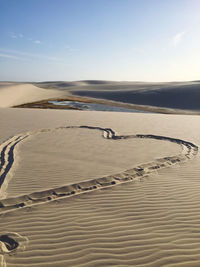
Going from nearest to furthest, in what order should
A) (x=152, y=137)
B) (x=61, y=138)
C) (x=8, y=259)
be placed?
(x=8, y=259) < (x=61, y=138) < (x=152, y=137)

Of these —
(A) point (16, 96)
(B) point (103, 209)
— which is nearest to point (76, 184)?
(B) point (103, 209)

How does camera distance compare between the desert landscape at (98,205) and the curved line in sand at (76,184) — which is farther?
the curved line in sand at (76,184)

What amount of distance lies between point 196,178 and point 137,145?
137 inches

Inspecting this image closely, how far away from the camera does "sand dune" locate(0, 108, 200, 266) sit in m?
3.30

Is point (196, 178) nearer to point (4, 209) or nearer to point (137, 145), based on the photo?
point (137, 145)

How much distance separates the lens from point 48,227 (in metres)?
3.87

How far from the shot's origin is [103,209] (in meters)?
4.43

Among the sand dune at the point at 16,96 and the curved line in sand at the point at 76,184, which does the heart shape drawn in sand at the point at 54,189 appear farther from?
Result: the sand dune at the point at 16,96

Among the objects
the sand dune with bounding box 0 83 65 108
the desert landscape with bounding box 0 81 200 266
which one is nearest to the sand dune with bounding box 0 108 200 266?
the desert landscape with bounding box 0 81 200 266

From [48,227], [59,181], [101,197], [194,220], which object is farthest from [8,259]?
[194,220]

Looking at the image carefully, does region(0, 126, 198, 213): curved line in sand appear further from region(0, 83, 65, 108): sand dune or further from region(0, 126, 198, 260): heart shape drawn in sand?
region(0, 83, 65, 108): sand dune

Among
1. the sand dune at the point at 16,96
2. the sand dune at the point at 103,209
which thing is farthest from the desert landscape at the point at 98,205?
the sand dune at the point at 16,96

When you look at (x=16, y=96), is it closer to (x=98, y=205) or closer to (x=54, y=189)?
(x=54, y=189)

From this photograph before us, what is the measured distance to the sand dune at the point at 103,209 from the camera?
130 inches
